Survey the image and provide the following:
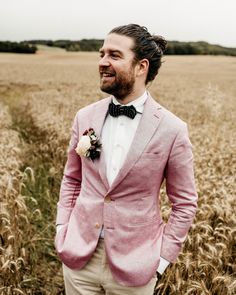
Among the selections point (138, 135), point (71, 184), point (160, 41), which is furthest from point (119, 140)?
point (160, 41)

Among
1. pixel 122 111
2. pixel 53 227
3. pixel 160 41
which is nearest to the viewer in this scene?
pixel 122 111

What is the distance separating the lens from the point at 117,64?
2695mm

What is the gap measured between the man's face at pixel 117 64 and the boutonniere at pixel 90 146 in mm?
303

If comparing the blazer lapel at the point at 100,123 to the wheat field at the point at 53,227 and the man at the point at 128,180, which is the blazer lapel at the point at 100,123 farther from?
the wheat field at the point at 53,227

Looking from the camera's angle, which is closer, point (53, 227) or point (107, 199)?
point (107, 199)

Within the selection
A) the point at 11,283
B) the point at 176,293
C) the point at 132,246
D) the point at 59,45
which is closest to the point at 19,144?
the point at 11,283

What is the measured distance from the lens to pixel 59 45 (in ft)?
334

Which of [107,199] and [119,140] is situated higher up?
[119,140]

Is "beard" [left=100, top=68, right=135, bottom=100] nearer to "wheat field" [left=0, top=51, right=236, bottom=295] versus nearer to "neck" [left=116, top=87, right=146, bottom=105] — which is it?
"neck" [left=116, top=87, right=146, bottom=105]

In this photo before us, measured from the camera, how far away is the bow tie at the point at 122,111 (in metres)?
2.79

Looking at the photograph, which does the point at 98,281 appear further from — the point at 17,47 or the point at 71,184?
the point at 17,47

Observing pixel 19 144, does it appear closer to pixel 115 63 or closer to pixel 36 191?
pixel 36 191

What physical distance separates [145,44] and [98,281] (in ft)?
4.85

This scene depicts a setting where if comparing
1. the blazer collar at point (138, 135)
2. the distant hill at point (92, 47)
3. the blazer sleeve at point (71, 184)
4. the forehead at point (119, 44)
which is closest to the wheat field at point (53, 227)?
the blazer sleeve at point (71, 184)
